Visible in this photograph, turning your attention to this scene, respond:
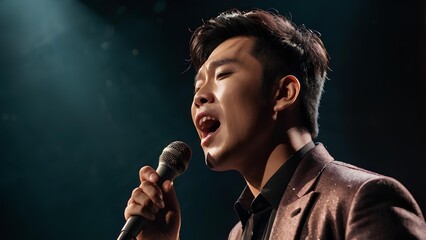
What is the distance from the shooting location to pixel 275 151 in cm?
163

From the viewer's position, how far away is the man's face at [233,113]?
1594 millimetres

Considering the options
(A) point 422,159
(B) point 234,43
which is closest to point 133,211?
(B) point 234,43

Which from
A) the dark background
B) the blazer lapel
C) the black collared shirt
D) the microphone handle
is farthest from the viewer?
the dark background

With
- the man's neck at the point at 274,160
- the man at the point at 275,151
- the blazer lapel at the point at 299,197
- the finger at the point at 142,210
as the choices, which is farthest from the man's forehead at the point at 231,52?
the finger at the point at 142,210

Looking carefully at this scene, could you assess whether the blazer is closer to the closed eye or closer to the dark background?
the closed eye

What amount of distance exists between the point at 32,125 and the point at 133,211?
2903 millimetres

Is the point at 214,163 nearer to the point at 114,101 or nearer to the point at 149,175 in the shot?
the point at 149,175

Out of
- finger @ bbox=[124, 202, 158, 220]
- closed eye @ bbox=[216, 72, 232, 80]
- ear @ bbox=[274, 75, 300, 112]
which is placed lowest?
finger @ bbox=[124, 202, 158, 220]

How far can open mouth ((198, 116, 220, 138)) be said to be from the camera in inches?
65.2

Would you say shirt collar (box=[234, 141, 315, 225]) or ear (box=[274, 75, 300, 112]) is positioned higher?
ear (box=[274, 75, 300, 112])

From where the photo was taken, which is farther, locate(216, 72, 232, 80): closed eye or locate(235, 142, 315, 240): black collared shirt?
locate(216, 72, 232, 80): closed eye

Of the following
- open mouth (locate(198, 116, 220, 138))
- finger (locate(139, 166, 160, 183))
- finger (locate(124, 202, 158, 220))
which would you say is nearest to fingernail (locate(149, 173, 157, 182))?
finger (locate(139, 166, 160, 183))

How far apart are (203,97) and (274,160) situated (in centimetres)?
34

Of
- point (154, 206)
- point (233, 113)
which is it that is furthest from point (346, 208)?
point (154, 206)
